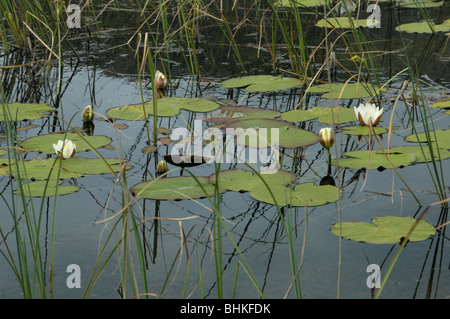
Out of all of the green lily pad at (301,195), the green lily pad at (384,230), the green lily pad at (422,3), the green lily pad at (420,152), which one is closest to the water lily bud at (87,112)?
the green lily pad at (301,195)

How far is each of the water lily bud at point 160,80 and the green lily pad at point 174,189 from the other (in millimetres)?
1357

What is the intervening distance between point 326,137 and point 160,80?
1.39 m

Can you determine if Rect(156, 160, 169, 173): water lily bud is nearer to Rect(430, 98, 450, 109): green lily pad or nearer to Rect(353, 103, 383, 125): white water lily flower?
Rect(353, 103, 383, 125): white water lily flower

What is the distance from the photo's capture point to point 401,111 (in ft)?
10.9

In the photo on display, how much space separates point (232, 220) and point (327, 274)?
451 mm

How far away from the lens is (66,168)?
2613mm

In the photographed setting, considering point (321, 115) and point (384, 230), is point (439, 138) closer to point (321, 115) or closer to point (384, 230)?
point (321, 115)

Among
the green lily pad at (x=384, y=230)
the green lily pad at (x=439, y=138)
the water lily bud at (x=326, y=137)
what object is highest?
the water lily bud at (x=326, y=137)

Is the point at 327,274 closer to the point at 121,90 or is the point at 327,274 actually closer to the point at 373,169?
the point at 373,169

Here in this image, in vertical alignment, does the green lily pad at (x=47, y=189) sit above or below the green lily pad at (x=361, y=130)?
below

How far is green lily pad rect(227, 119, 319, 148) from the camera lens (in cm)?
283

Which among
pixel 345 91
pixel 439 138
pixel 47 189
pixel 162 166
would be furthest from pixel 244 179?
pixel 345 91

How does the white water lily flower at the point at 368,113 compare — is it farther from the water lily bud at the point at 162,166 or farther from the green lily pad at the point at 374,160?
the water lily bud at the point at 162,166

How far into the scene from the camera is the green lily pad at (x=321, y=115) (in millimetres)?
3150
